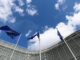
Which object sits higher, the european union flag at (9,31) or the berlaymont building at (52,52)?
the berlaymont building at (52,52)

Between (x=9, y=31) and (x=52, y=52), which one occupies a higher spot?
(x=52, y=52)

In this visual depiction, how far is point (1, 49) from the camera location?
46.1 meters

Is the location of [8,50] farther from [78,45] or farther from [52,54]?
[78,45]

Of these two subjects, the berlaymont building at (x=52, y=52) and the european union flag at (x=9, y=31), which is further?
the berlaymont building at (x=52, y=52)

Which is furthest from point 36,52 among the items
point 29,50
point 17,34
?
point 17,34

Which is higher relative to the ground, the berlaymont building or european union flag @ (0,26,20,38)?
the berlaymont building

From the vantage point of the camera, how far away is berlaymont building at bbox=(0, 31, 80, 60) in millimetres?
40531

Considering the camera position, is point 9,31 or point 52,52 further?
point 52,52

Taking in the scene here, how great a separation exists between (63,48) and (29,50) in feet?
36.7

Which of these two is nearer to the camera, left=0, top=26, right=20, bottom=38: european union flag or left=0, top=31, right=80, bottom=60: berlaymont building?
left=0, top=26, right=20, bottom=38: european union flag

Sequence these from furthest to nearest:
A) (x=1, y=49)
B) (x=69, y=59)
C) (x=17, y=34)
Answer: (x=1, y=49) → (x=69, y=59) → (x=17, y=34)

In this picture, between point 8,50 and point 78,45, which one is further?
point 8,50

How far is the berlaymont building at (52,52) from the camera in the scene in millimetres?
40531

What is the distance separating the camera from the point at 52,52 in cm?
4728
